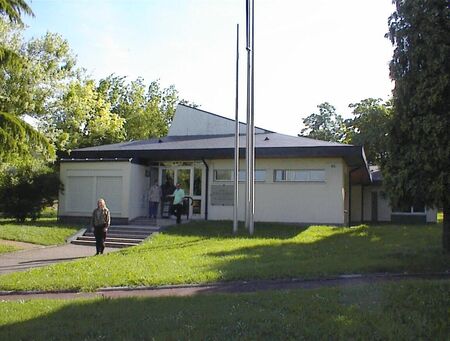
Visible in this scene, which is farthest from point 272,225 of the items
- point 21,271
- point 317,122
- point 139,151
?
point 317,122

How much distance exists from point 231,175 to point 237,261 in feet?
39.3

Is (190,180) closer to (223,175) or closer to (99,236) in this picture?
(223,175)

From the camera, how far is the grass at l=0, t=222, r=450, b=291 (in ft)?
35.2

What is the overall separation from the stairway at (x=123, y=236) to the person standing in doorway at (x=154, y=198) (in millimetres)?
2034

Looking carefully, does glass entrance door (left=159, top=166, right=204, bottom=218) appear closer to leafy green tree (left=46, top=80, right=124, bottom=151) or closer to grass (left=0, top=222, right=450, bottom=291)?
grass (left=0, top=222, right=450, bottom=291)

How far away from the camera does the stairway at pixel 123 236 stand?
18.7 meters

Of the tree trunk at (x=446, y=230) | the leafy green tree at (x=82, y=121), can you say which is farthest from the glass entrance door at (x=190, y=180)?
the tree trunk at (x=446, y=230)

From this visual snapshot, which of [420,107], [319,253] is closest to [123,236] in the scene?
[319,253]

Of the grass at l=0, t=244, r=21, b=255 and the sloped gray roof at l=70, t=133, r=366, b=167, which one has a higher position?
the sloped gray roof at l=70, t=133, r=366, b=167

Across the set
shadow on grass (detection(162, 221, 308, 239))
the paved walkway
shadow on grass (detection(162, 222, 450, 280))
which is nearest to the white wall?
shadow on grass (detection(162, 221, 308, 239))

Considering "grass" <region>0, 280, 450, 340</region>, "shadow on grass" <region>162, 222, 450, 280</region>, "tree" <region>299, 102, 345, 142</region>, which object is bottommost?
"grass" <region>0, 280, 450, 340</region>

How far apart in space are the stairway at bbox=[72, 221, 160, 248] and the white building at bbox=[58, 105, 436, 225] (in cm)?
203

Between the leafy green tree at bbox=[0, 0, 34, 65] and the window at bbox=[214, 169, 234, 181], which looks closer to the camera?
the leafy green tree at bbox=[0, 0, 34, 65]

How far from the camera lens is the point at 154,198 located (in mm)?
23656
